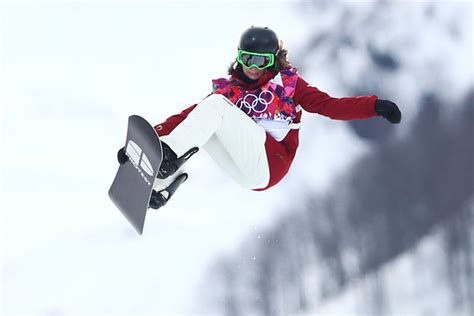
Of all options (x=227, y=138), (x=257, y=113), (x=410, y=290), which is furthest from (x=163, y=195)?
(x=410, y=290)

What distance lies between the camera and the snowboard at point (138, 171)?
14.0 ft

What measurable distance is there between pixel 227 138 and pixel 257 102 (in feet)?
1.12

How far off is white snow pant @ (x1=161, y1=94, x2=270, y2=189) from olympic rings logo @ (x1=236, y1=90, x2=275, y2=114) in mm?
109

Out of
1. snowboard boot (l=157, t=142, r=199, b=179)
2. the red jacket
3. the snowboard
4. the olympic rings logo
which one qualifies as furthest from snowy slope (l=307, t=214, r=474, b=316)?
snowboard boot (l=157, t=142, r=199, b=179)

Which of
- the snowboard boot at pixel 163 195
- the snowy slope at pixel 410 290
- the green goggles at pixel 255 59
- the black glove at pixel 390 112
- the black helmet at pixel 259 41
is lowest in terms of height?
the snowy slope at pixel 410 290

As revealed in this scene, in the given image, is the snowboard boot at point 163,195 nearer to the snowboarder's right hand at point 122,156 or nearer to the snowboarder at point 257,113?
the snowboarder at point 257,113

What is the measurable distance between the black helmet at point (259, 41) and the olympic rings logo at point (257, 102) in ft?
0.88

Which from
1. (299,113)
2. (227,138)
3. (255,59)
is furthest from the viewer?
(299,113)

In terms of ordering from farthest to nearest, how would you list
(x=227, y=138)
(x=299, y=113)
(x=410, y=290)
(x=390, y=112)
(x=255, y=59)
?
(x=410, y=290)
(x=299, y=113)
(x=255, y=59)
(x=227, y=138)
(x=390, y=112)

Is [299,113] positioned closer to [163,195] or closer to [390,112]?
[390,112]

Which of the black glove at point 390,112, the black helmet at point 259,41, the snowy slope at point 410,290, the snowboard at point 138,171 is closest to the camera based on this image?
the snowboard at point 138,171

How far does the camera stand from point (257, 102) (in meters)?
4.84

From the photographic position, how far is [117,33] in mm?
9719

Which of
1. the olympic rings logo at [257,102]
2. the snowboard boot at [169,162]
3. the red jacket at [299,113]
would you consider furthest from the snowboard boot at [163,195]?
the olympic rings logo at [257,102]
